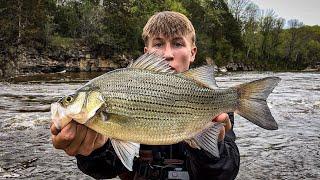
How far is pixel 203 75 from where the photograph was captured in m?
3.31

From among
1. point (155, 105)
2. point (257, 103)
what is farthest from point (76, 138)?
point (257, 103)

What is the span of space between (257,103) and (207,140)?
455mm

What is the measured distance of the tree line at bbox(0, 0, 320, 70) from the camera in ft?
178

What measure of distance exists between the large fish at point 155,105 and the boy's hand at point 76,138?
0.09m

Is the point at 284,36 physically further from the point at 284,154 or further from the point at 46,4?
the point at 284,154

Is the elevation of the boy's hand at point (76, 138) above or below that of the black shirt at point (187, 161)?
above

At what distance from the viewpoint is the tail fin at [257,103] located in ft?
10.5

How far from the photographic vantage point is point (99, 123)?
8.95 ft

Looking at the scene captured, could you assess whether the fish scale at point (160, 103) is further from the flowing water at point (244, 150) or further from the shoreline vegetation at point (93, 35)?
the shoreline vegetation at point (93, 35)

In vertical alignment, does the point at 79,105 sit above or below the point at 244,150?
above

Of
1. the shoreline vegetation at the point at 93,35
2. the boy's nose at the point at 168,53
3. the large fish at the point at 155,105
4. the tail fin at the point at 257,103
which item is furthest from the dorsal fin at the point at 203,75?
the shoreline vegetation at the point at 93,35

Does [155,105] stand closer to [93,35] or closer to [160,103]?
[160,103]

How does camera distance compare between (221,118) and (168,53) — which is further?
(168,53)

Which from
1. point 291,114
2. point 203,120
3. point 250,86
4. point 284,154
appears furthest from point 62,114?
point 291,114
